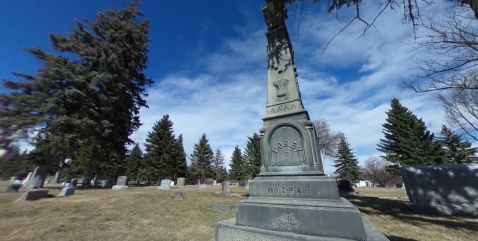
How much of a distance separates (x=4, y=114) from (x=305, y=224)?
18597 mm

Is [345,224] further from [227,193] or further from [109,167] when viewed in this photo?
[109,167]

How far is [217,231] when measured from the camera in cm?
358

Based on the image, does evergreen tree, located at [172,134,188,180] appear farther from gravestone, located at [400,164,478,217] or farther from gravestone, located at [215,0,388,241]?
gravestone, located at [400,164,478,217]

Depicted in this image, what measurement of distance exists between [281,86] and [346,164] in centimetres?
3931

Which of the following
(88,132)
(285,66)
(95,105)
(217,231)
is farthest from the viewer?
(95,105)

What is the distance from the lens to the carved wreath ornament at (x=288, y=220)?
321cm

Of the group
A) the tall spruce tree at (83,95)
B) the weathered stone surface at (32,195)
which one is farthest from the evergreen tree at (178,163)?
the weathered stone surface at (32,195)

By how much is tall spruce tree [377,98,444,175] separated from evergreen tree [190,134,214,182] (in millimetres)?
33383

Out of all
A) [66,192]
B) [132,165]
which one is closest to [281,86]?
[66,192]

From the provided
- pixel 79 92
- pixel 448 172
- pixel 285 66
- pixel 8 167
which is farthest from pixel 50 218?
pixel 448 172

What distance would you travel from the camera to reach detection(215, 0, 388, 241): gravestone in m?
2.98

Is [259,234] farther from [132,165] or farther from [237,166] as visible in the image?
[132,165]

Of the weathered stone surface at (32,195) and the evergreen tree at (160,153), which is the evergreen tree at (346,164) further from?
the weathered stone surface at (32,195)

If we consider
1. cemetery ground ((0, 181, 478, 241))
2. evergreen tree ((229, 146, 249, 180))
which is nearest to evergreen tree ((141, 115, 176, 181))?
evergreen tree ((229, 146, 249, 180))
